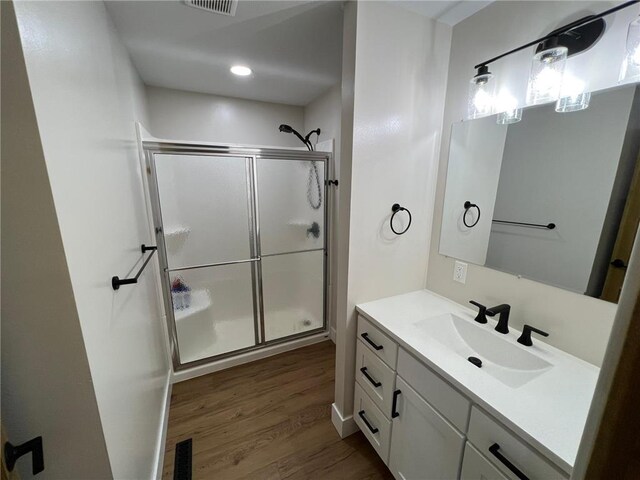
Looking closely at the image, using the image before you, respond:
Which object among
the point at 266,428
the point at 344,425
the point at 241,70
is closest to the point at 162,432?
the point at 266,428

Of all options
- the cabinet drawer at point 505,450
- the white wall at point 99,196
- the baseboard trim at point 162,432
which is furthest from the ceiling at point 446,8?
the baseboard trim at point 162,432

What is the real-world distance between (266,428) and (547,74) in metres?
2.38

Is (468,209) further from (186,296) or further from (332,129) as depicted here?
(186,296)

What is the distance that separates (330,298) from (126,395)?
73.0 inches

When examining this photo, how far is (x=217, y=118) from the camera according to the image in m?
2.62

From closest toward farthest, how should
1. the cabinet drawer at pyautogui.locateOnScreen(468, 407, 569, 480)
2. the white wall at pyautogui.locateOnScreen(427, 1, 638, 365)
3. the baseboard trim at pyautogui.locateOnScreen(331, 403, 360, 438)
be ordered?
the cabinet drawer at pyautogui.locateOnScreen(468, 407, 569, 480) → the white wall at pyautogui.locateOnScreen(427, 1, 638, 365) → the baseboard trim at pyautogui.locateOnScreen(331, 403, 360, 438)

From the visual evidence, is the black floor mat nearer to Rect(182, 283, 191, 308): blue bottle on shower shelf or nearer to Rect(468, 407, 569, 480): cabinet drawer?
Rect(182, 283, 191, 308): blue bottle on shower shelf

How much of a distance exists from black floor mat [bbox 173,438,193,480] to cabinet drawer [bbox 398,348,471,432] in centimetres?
132

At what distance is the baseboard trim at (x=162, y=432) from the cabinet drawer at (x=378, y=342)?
50.9 inches

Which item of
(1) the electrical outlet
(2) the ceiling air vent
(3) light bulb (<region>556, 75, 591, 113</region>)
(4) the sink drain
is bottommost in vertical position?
(4) the sink drain

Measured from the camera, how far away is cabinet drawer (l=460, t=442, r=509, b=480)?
83cm

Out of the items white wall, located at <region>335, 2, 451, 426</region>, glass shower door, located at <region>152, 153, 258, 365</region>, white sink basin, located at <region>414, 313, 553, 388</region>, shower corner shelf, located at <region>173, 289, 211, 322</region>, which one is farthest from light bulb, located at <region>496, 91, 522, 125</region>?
shower corner shelf, located at <region>173, 289, 211, 322</region>

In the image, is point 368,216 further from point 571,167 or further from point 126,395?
point 126,395

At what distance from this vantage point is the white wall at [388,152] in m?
1.27
